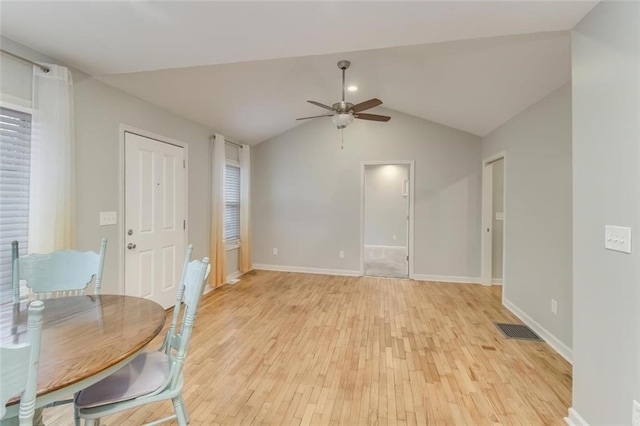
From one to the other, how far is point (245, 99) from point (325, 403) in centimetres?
352

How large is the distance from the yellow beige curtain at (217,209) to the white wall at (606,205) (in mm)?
4135

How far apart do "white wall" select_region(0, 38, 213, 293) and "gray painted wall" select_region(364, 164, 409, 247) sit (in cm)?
582

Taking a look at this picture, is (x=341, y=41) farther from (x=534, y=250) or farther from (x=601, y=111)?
(x=534, y=250)

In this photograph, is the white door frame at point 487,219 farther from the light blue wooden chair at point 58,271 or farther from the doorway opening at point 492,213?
the light blue wooden chair at point 58,271

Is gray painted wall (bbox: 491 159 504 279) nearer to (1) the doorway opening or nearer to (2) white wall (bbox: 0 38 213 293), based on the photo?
(1) the doorway opening

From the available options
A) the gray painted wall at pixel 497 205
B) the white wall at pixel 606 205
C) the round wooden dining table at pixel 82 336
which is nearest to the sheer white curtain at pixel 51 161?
the round wooden dining table at pixel 82 336

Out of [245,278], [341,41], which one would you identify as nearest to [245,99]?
[341,41]

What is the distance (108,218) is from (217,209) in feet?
5.69

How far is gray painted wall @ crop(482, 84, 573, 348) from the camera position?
103 inches

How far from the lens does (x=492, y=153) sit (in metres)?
4.29

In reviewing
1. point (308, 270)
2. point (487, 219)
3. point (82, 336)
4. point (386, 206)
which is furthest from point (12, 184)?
point (386, 206)

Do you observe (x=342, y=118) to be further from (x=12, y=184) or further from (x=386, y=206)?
(x=386, y=206)

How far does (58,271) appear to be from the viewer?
5.92ft

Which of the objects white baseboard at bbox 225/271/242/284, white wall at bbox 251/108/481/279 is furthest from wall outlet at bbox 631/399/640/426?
white baseboard at bbox 225/271/242/284
